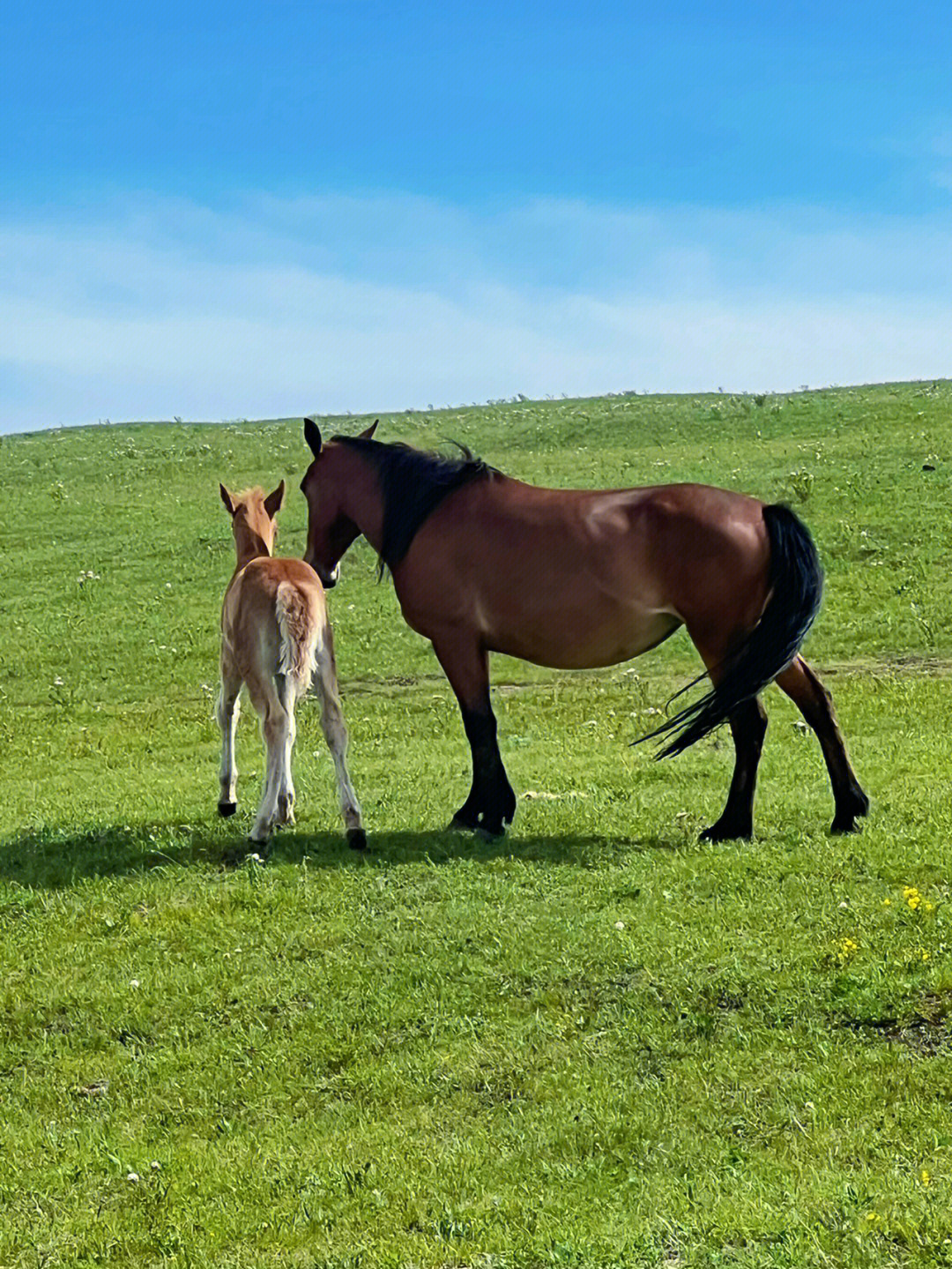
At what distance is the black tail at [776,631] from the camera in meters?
9.91

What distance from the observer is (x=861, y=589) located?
2284cm

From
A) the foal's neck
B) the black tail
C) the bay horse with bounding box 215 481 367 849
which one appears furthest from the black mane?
the black tail

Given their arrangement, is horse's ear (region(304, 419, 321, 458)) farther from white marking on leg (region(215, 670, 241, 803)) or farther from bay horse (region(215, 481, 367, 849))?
white marking on leg (region(215, 670, 241, 803))

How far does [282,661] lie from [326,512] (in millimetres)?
1873

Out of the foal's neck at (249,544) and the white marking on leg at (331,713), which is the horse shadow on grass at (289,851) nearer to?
the white marking on leg at (331,713)

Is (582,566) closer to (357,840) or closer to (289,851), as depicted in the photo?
(357,840)

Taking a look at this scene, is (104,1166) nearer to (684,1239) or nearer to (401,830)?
(684,1239)

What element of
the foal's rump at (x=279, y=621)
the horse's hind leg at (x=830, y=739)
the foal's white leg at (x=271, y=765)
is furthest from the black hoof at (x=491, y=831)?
the horse's hind leg at (x=830, y=739)

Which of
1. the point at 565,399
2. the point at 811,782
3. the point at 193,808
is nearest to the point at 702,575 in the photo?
the point at 811,782

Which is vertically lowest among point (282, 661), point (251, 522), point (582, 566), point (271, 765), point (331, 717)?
point (271, 765)

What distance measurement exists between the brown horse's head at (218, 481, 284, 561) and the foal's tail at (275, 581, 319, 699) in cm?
177

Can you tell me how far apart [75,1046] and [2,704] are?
14057 millimetres

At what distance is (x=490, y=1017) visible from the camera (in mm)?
7477

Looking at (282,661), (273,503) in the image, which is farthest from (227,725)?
(273,503)
